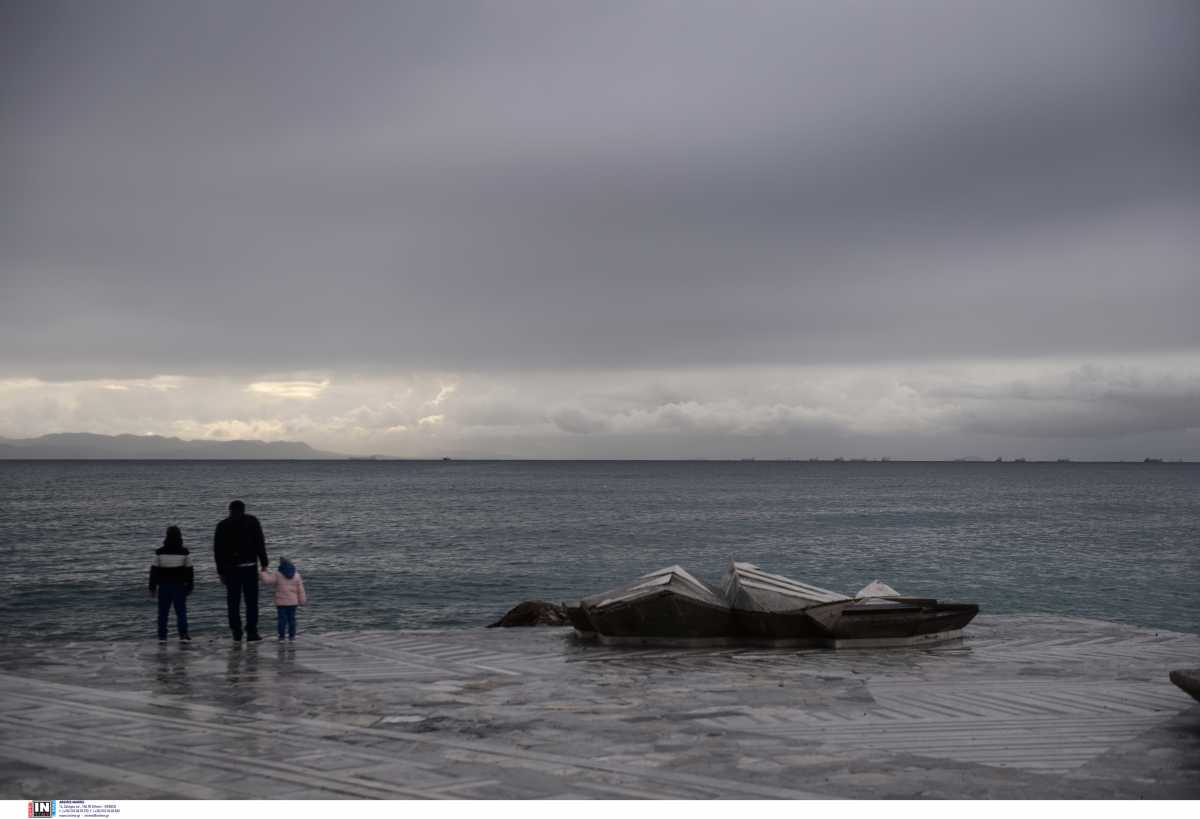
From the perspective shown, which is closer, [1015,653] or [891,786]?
[891,786]

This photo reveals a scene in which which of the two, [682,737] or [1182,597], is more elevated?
[682,737]

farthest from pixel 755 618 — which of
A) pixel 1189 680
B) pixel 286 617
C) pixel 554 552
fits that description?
pixel 554 552

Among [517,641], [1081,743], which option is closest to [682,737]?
[1081,743]

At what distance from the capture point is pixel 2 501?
312 ft

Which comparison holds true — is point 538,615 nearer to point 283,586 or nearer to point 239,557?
point 283,586

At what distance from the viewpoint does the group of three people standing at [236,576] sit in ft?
45.9

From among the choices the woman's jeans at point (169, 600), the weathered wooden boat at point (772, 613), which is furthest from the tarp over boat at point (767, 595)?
the woman's jeans at point (169, 600)

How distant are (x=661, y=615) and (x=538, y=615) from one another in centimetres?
682

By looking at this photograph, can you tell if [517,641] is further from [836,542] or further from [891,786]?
[836,542]

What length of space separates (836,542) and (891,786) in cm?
5509

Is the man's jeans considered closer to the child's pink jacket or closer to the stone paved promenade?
the child's pink jacket

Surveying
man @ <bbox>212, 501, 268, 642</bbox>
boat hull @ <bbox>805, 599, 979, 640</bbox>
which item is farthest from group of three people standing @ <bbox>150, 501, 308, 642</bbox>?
boat hull @ <bbox>805, 599, 979, 640</bbox>

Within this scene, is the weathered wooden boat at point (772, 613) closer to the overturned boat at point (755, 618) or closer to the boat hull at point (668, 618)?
the overturned boat at point (755, 618)

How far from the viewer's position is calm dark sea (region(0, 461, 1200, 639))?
33250mm
